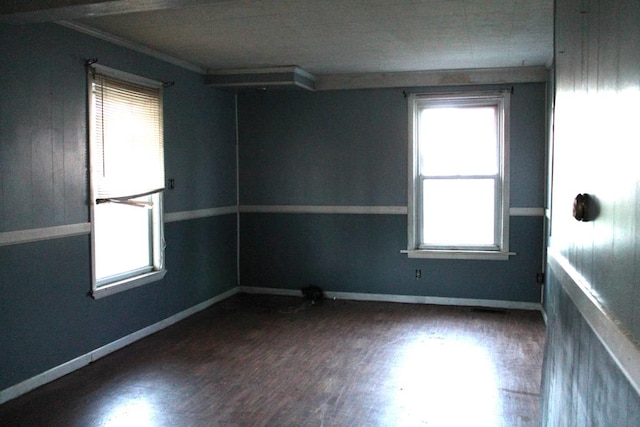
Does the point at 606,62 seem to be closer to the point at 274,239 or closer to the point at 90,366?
the point at 90,366

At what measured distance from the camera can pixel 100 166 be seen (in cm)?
436

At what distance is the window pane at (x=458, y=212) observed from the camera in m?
6.14

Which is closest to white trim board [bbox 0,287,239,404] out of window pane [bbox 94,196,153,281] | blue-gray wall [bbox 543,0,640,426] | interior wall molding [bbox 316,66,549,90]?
window pane [bbox 94,196,153,281]

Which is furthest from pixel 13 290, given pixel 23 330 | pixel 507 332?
pixel 507 332

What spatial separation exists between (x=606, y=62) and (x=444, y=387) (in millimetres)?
2835

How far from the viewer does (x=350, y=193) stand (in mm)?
6480

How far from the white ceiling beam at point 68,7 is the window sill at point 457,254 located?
156 inches

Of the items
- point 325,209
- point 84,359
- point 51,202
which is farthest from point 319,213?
point 51,202

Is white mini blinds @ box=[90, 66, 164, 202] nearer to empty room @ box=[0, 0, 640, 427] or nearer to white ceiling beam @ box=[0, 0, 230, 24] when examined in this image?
empty room @ box=[0, 0, 640, 427]

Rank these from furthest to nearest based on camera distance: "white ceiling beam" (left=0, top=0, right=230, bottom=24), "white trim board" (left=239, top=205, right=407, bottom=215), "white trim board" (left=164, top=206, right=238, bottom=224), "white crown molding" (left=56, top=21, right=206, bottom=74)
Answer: "white trim board" (left=239, top=205, right=407, bottom=215) < "white trim board" (left=164, top=206, right=238, bottom=224) < "white crown molding" (left=56, top=21, right=206, bottom=74) < "white ceiling beam" (left=0, top=0, right=230, bottom=24)

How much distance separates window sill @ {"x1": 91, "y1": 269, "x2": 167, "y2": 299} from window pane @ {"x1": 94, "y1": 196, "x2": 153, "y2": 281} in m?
0.08

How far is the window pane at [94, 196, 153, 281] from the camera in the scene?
4.45m

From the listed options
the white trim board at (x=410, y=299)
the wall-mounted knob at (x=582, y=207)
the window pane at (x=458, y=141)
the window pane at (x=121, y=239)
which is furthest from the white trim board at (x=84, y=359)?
the wall-mounted knob at (x=582, y=207)

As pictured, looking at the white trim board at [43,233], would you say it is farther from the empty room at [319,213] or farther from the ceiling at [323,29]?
the ceiling at [323,29]
